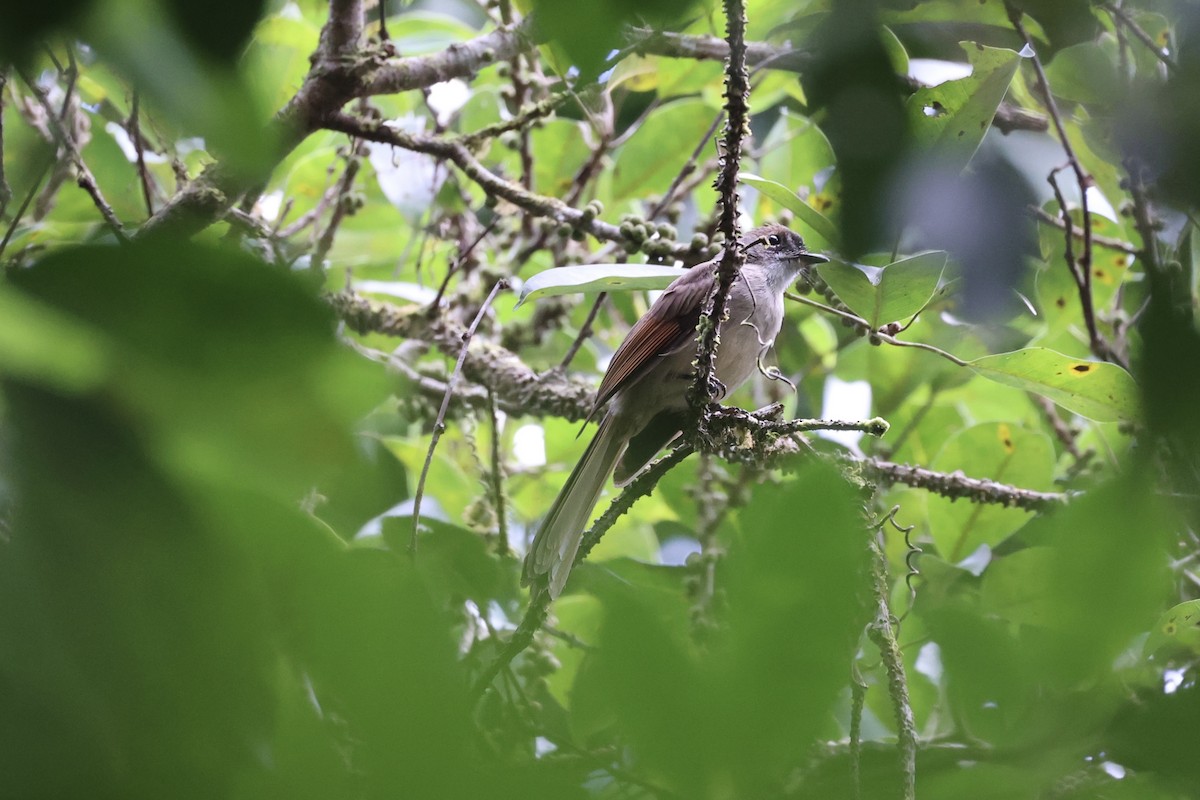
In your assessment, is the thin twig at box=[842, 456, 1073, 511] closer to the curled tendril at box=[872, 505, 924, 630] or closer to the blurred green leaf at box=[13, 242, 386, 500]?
the curled tendril at box=[872, 505, 924, 630]

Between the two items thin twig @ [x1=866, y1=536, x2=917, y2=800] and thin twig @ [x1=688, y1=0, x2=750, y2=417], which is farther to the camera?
thin twig @ [x1=688, y1=0, x2=750, y2=417]

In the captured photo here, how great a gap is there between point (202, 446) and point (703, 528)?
130 inches

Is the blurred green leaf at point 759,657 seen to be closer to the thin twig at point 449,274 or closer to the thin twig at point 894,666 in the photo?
the thin twig at point 894,666

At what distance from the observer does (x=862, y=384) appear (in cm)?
401

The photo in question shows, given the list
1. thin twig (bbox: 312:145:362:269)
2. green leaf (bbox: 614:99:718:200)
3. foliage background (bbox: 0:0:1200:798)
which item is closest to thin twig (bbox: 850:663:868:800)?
foliage background (bbox: 0:0:1200:798)

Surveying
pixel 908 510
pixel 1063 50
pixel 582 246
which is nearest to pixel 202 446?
pixel 1063 50

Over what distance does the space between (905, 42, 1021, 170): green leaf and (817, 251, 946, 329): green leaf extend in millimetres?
319

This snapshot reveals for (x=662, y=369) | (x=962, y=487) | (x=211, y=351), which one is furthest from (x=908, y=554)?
(x=211, y=351)

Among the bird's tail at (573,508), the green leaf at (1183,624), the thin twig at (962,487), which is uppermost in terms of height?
the thin twig at (962,487)

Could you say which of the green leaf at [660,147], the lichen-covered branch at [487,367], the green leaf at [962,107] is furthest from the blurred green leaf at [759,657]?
the green leaf at [660,147]

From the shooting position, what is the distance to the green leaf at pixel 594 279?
2.36 meters

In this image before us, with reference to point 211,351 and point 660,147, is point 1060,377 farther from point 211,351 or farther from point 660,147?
point 211,351

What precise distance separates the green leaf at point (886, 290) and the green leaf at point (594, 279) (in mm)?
423

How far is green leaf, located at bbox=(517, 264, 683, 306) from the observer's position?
2.36 meters
